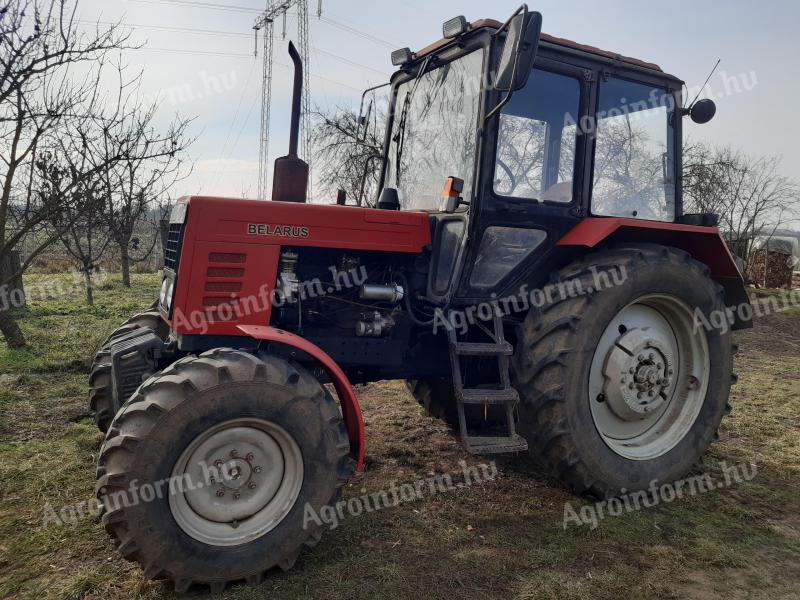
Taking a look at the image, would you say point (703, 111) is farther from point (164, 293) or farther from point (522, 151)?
point (164, 293)

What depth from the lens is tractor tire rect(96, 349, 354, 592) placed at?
2342 millimetres

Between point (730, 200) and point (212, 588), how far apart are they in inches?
784

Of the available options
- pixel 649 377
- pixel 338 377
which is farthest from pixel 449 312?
pixel 649 377

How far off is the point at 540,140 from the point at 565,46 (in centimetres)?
59

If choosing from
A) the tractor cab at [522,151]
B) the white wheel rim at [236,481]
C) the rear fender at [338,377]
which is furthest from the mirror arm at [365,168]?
the white wheel rim at [236,481]

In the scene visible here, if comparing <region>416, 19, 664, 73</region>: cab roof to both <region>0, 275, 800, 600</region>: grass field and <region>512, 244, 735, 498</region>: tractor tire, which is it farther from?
<region>0, 275, 800, 600</region>: grass field

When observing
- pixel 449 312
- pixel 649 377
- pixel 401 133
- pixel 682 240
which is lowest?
pixel 649 377

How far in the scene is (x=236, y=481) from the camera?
2.55 metres

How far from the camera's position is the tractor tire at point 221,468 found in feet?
7.68

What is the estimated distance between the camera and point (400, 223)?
337 cm

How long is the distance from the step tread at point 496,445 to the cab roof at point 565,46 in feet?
7.73

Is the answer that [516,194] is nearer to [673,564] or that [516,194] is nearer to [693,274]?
[693,274]

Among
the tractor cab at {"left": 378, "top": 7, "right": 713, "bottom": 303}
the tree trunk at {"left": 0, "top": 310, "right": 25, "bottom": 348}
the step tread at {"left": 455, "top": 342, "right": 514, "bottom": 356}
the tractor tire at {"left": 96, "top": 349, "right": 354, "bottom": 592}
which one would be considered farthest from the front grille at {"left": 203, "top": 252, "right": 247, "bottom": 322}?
the tree trunk at {"left": 0, "top": 310, "right": 25, "bottom": 348}

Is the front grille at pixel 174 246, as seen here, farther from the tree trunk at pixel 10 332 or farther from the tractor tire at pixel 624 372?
the tree trunk at pixel 10 332
